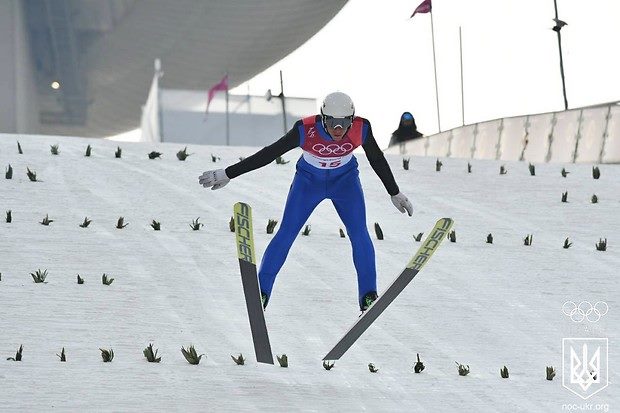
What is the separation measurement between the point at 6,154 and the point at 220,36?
4586 centimetres

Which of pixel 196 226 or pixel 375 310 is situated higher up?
pixel 196 226

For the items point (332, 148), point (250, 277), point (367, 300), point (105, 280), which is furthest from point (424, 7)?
point (250, 277)

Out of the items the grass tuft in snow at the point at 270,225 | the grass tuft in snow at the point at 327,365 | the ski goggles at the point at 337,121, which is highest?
the ski goggles at the point at 337,121

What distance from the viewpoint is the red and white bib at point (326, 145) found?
961 centimetres

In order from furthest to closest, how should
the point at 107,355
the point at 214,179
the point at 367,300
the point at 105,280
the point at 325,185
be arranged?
the point at 105,280, the point at 367,300, the point at 325,185, the point at 214,179, the point at 107,355

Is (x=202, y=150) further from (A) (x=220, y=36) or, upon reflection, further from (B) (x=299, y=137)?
(A) (x=220, y=36)

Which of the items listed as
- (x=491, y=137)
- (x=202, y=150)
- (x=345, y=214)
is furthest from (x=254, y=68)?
(x=345, y=214)

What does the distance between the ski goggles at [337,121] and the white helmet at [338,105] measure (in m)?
0.03

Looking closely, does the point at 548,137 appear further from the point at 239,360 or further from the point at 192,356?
the point at 192,356

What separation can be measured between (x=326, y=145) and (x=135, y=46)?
49752 millimetres

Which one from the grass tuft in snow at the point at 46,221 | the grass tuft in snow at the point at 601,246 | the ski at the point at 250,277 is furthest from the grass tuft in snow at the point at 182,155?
the ski at the point at 250,277

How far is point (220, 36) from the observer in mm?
61906

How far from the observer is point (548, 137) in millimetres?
25281

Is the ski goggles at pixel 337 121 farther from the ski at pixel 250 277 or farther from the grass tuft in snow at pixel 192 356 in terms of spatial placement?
the grass tuft in snow at pixel 192 356
